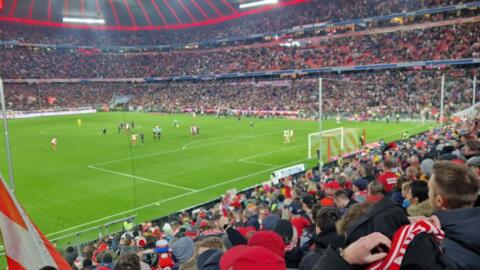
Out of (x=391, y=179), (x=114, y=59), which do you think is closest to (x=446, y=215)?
(x=391, y=179)

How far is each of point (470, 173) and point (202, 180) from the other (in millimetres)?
20290

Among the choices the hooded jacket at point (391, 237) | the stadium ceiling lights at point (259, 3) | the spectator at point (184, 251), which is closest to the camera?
the hooded jacket at point (391, 237)

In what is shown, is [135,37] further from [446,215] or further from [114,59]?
[446,215]

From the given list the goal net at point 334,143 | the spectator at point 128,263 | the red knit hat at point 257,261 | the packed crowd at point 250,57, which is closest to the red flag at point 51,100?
the packed crowd at point 250,57

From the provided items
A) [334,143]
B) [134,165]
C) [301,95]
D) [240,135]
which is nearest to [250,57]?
[301,95]

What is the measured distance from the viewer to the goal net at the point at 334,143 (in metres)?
25.0

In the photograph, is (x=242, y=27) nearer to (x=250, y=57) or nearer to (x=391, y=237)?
(x=250, y=57)

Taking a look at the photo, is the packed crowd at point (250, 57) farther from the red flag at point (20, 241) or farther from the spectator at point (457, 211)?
the red flag at point (20, 241)

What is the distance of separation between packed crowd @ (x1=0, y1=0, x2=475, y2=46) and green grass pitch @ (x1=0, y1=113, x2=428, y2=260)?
963 inches

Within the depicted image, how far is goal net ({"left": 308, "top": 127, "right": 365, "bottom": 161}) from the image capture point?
82.0 ft

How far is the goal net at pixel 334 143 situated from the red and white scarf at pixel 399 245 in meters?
21.8

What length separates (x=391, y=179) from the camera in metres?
8.34

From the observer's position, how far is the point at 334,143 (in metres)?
25.5

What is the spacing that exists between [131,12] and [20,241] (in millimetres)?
91147
